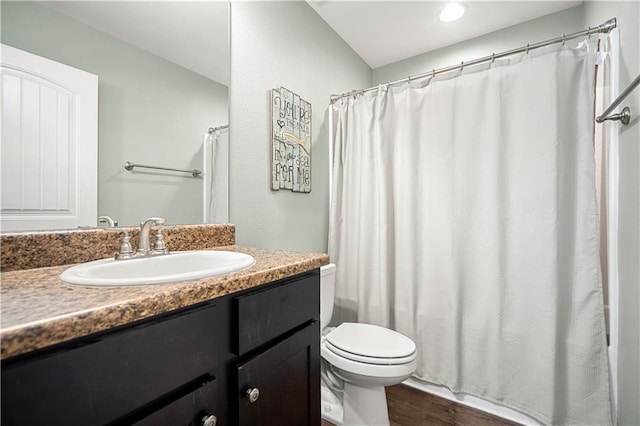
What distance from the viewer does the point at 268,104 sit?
59.6 inches

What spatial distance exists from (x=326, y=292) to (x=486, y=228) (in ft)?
3.16

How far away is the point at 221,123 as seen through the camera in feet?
4.22

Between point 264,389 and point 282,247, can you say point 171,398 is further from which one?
point 282,247

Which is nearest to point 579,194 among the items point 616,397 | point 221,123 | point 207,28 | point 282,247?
point 616,397

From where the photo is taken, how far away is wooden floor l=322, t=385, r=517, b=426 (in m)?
1.45

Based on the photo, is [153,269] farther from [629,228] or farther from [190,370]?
[629,228]

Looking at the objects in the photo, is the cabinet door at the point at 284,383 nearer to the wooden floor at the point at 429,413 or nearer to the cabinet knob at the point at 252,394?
the cabinet knob at the point at 252,394

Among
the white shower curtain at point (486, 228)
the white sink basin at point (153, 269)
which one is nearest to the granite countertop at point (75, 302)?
the white sink basin at point (153, 269)

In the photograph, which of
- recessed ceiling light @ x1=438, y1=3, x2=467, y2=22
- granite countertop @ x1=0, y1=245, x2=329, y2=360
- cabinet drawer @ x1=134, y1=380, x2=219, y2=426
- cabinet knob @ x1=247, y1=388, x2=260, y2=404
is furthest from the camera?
recessed ceiling light @ x1=438, y1=3, x2=467, y2=22

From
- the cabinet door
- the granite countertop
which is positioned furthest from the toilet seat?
the granite countertop

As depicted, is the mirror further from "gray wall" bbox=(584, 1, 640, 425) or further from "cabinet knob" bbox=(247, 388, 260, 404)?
"gray wall" bbox=(584, 1, 640, 425)

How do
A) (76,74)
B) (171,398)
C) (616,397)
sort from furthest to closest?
(616,397), (76,74), (171,398)

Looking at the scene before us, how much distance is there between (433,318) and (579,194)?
0.98 meters

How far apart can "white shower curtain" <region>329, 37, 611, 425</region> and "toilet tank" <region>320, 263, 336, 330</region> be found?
334mm
